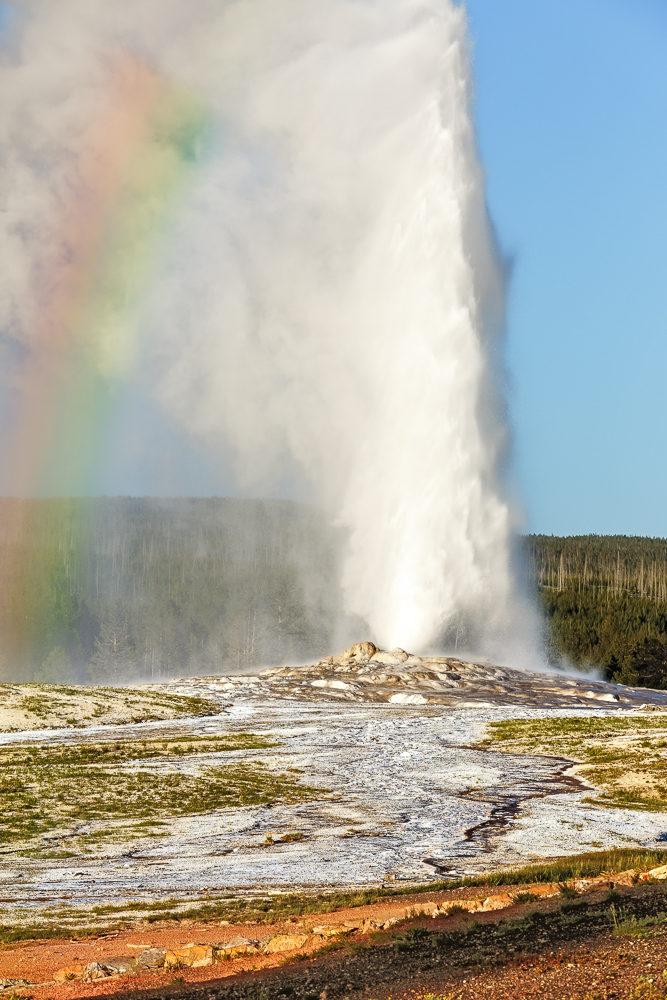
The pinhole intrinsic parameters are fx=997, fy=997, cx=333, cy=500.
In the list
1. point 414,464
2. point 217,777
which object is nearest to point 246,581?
point 414,464

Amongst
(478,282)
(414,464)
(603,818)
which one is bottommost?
(603,818)

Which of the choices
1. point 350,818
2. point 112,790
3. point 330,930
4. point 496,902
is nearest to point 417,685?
point 112,790

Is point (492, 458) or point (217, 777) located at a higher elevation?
point (492, 458)

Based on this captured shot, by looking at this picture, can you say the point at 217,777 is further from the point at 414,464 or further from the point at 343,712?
the point at 414,464

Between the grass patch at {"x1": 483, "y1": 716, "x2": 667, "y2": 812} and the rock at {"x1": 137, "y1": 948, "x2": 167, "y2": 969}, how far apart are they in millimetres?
17279

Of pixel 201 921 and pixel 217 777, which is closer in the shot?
pixel 201 921

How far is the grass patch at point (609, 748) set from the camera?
96.1 feet

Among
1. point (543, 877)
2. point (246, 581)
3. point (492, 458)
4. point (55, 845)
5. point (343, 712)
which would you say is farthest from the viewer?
point (246, 581)

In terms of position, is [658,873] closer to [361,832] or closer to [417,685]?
[361,832]

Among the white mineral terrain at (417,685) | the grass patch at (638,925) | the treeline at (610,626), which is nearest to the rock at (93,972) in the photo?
the grass patch at (638,925)

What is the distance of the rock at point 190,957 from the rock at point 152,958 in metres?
0.09

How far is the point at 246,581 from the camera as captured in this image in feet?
530

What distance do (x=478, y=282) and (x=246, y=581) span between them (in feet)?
276

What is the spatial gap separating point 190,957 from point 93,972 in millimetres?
1265
